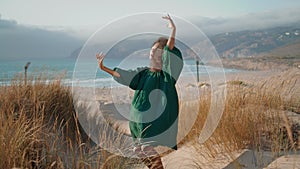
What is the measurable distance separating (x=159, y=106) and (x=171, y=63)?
1.68 ft

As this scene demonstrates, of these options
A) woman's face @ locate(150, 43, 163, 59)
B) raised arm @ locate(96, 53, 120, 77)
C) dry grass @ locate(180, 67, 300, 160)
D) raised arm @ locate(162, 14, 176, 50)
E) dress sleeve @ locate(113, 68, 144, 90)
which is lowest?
dry grass @ locate(180, 67, 300, 160)

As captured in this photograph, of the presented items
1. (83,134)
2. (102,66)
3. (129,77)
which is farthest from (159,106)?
(83,134)

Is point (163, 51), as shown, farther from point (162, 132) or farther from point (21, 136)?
point (21, 136)

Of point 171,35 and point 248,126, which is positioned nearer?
point 171,35

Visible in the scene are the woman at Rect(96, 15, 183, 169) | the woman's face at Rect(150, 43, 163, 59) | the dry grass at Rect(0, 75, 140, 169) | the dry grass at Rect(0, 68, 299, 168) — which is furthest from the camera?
the woman's face at Rect(150, 43, 163, 59)

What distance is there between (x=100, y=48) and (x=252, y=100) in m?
2.42

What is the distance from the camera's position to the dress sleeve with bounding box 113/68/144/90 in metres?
4.08

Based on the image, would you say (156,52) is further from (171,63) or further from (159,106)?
(159,106)

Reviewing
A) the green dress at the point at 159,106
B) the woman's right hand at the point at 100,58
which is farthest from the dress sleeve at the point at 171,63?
the woman's right hand at the point at 100,58

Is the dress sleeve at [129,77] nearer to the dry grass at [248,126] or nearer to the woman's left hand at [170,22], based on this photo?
the woman's left hand at [170,22]

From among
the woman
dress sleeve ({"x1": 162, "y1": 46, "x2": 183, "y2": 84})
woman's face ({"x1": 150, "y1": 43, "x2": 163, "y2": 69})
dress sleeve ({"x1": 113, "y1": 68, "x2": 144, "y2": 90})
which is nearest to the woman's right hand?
the woman

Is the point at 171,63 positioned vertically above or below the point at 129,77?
above

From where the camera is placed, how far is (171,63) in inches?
157

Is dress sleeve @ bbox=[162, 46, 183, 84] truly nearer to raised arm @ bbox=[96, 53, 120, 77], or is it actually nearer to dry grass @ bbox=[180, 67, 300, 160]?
raised arm @ bbox=[96, 53, 120, 77]
